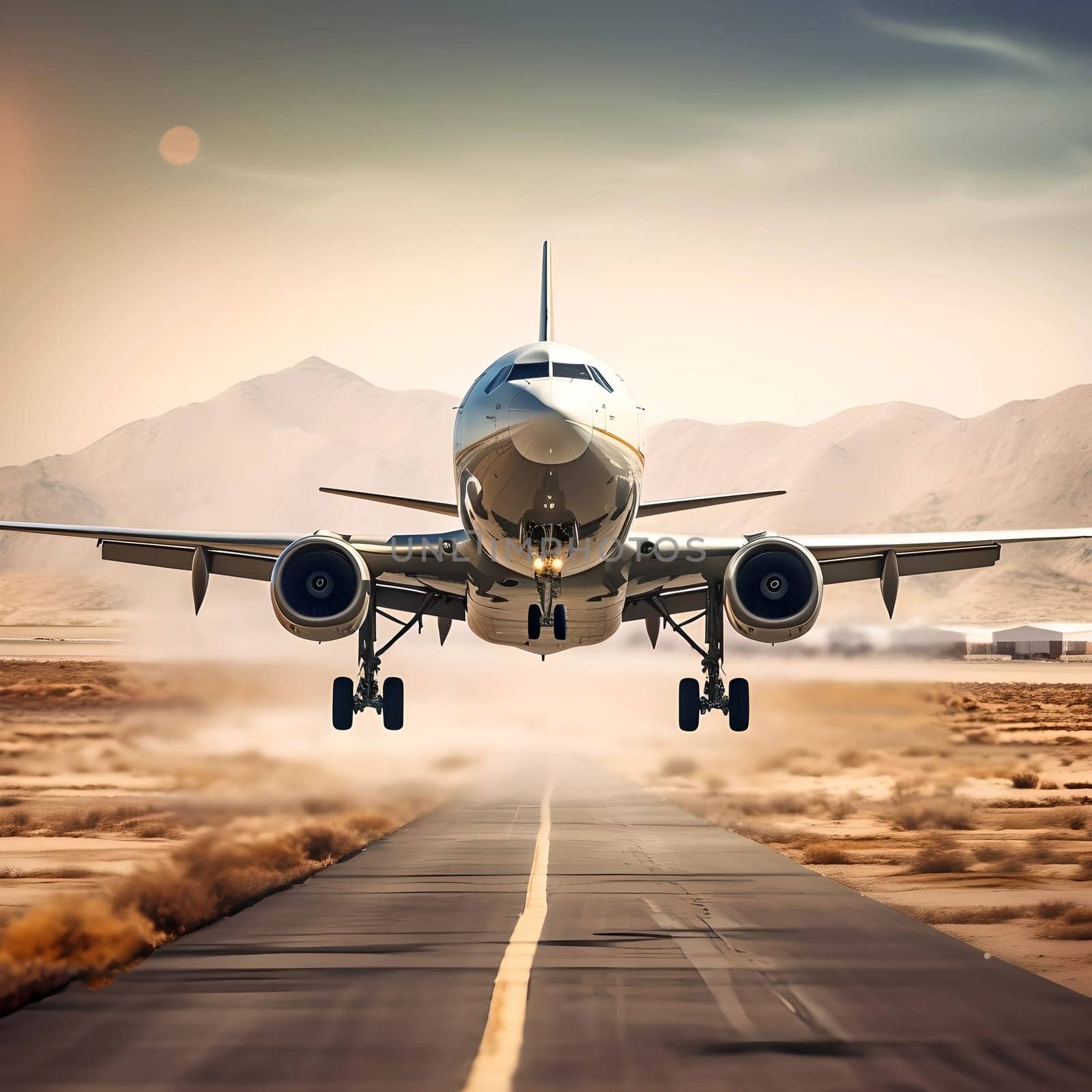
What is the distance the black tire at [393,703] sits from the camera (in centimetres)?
3219

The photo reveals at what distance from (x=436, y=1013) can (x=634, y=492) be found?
33.6 ft

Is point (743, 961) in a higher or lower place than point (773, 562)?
lower

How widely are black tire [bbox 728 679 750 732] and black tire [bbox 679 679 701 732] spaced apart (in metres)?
0.79

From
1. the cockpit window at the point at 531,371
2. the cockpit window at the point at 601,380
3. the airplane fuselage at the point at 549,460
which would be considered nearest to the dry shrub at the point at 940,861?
the airplane fuselage at the point at 549,460

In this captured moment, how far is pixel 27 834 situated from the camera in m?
30.8

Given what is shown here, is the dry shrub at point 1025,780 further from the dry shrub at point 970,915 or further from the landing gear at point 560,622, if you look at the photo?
the landing gear at point 560,622

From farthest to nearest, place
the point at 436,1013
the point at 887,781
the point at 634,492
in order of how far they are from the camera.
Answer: the point at 887,781 < the point at 634,492 < the point at 436,1013

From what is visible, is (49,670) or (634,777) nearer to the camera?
(634,777)

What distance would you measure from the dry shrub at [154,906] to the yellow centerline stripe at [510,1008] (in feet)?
15.1

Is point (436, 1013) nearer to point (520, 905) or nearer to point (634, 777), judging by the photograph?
point (520, 905)

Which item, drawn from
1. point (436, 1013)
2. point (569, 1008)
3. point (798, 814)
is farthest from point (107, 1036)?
point (798, 814)

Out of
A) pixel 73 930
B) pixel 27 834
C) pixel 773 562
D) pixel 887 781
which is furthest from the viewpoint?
pixel 887 781

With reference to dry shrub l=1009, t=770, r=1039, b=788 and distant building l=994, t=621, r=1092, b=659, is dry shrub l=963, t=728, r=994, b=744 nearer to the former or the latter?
dry shrub l=1009, t=770, r=1039, b=788

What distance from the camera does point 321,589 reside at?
25703mm
